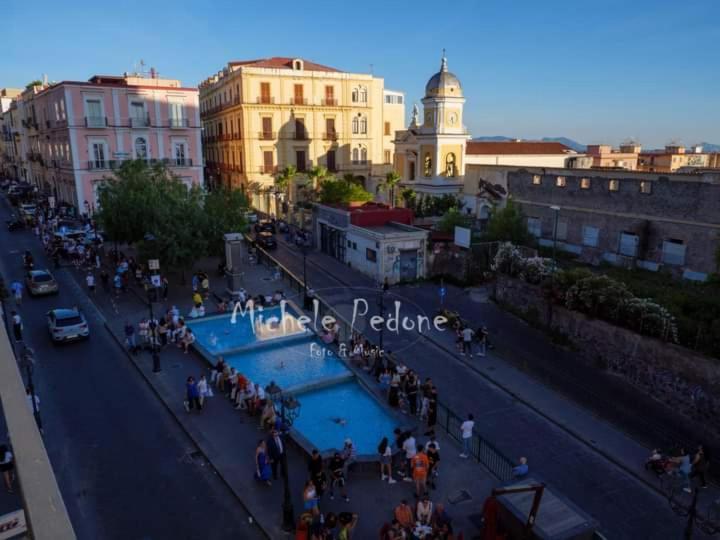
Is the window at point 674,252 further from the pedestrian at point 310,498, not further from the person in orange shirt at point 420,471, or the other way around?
the pedestrian at point 310,498

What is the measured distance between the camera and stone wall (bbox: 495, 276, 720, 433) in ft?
58.2

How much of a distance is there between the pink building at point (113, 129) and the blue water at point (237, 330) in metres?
23.0

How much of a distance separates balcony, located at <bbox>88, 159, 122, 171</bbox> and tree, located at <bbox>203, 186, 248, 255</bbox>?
1527cm

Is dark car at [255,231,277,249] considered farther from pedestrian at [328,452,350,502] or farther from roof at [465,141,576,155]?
pedestrian at [328,452,350,502]

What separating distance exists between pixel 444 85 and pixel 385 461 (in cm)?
4005

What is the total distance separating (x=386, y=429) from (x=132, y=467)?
7.32 metres

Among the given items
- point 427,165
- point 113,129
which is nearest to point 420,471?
point 427,165

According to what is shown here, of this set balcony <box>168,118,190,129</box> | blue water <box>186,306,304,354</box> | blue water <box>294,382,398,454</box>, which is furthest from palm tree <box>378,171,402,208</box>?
blue water <box>294,382,398,454</box>

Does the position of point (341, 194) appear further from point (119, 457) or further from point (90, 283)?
point (119, 457)

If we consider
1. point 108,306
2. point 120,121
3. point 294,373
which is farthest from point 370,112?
point 294,373

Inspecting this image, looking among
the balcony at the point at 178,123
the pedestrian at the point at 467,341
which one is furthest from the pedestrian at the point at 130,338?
the balcony at the point at 178,123

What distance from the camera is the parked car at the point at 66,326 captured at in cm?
2163

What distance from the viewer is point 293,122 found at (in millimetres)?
56812

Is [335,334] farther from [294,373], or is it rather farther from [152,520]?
[152,520]
